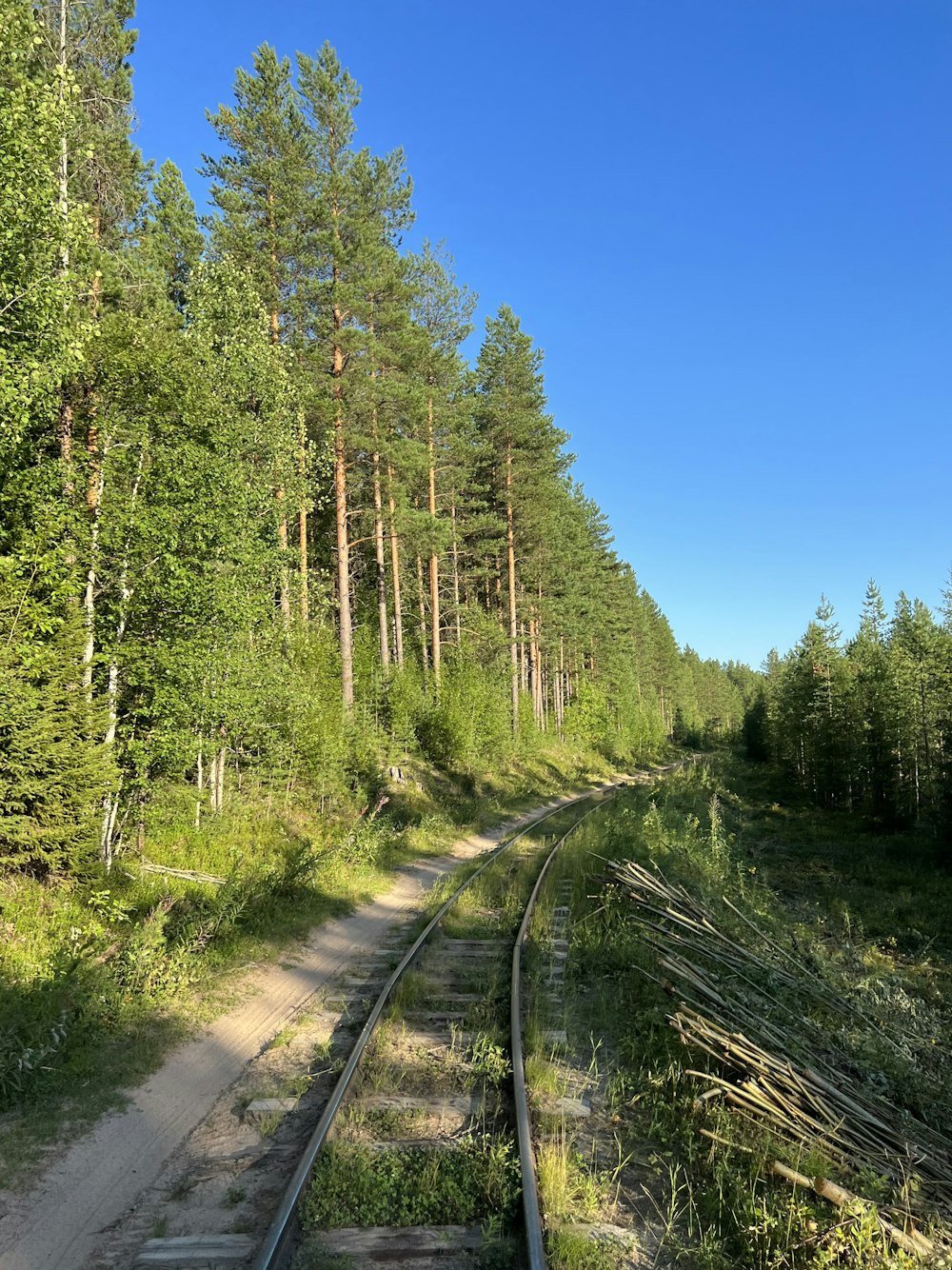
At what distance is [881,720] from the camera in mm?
35438

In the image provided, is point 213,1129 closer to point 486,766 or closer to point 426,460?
point 426,460

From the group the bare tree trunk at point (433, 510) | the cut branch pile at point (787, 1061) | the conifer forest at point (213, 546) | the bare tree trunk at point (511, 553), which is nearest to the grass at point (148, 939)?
the conifer forest at point (213, 546)

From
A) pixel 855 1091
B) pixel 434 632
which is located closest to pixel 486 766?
pixel 434 632

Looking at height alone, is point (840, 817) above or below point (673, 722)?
below

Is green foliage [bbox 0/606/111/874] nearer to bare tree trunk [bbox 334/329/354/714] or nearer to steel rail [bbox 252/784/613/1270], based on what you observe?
steel rail [bbox 252/784/613/1270]

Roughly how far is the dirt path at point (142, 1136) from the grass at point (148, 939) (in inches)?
8.1

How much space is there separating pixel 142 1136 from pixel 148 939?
2763mm

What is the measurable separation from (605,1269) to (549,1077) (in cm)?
200

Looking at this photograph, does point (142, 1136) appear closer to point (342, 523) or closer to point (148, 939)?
point (148, 939)

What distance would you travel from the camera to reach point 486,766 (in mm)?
28891

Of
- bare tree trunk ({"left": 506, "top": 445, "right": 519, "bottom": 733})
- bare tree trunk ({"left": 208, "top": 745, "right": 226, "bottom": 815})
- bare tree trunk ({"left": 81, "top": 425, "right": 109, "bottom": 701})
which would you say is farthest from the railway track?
bare tree trunk ({"left": 506, "top": 445, "right": 519, "bottom": 733})

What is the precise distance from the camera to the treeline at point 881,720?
32.2 metres

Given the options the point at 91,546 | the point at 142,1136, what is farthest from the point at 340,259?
the point at 142,1136

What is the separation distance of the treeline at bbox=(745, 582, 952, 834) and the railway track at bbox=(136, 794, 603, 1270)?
2655 cm
